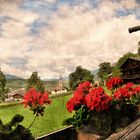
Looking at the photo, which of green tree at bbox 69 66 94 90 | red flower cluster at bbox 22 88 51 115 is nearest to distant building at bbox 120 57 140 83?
green tree at bbox 69 66 94 90

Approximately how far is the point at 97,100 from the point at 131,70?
4571 cm

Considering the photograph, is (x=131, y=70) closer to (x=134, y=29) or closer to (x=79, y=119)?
(x=79, y=119)

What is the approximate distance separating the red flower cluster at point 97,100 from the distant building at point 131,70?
40837 millimetres

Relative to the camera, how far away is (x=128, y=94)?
738 inches

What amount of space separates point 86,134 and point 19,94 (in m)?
120

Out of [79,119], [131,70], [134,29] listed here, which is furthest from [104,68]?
[134,29]

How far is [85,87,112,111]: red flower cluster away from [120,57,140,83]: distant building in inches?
1608

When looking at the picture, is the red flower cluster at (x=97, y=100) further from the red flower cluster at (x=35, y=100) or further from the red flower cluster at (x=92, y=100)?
the red flower cluster at (x=35, y=100)

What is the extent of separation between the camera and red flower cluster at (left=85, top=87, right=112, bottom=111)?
14500 mm

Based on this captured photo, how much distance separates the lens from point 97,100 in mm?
14758

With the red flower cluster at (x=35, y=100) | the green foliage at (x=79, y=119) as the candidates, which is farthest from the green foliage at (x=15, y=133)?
the green foliage at (x=79, y=119)

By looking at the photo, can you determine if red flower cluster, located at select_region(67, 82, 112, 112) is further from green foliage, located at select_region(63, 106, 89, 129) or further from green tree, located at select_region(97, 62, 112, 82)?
green tree, located at select_region(97, 62, 112, 82)

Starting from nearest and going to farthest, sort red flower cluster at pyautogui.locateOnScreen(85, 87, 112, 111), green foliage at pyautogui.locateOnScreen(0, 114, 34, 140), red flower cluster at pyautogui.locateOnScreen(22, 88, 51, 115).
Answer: green foliage at pyautogui.locateOnScreen(0, 114, 34, 140), red flower cluster at pyautogui.locateOnScreen(22, 88, 51, 115), red flower cluster at pyautogui.locateOnScreen(85, 87, 112, 111)

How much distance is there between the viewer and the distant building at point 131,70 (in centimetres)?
5631
